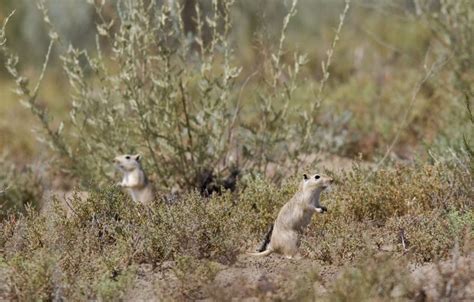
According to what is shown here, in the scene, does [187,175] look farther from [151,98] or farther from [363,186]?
[363,186]

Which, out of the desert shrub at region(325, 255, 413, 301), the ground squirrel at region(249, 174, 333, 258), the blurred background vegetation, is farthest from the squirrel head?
the desert shrub at region(325, 255, 413, 301)

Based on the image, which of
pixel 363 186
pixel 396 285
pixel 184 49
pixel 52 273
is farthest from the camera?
pixel 184 49

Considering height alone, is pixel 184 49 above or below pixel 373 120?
above

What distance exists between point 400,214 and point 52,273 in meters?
2.56

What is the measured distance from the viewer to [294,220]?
18.6 ft

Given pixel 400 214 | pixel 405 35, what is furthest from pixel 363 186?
pixel 405 35

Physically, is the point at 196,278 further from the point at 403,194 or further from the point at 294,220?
the point at 403,194

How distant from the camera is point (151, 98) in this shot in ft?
23.7

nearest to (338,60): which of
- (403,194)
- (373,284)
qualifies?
(403,194)

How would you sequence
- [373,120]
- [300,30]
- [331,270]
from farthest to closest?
[300,30] → [373,120] → [331,270]

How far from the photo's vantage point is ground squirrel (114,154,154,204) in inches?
267

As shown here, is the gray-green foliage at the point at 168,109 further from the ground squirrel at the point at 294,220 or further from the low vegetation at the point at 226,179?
the ground squirrel at the point at 294,220

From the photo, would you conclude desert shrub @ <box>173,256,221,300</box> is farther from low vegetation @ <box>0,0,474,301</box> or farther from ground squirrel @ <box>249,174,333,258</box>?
ground squirrel @ <box>249,174,333,258</box>

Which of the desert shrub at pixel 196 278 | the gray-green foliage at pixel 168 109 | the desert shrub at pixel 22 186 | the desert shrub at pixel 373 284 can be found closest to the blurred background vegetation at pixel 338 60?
the gray-green foliage at pixel 168 109
